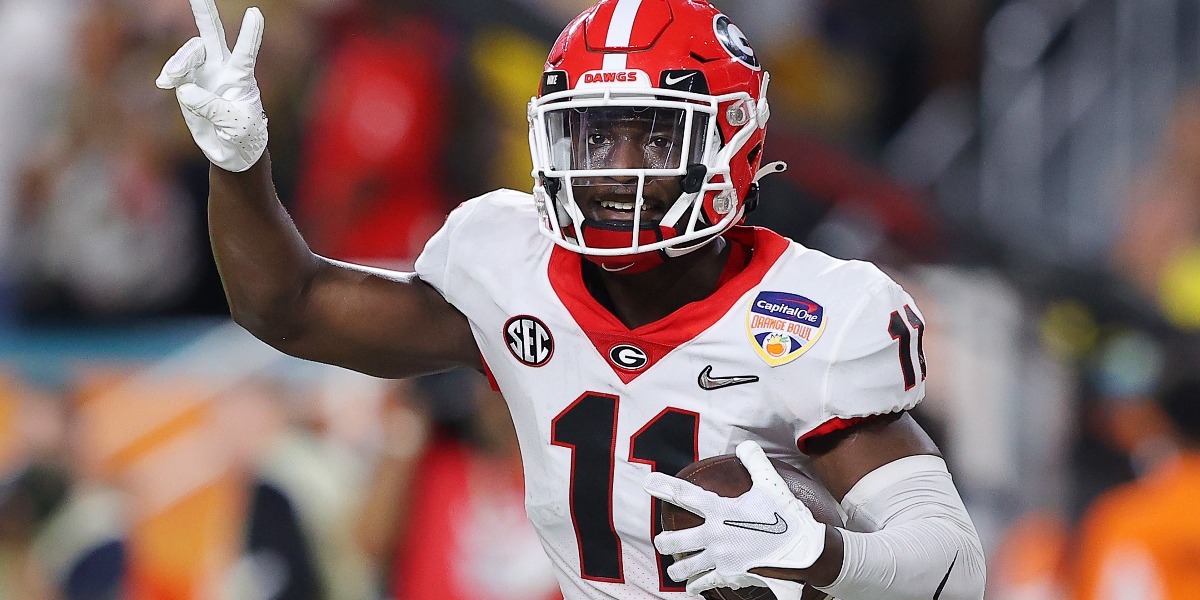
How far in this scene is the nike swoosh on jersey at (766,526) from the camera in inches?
63.3

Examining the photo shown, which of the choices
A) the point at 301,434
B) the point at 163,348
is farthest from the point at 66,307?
the point at 301,434

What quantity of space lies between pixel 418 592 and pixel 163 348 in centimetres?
103

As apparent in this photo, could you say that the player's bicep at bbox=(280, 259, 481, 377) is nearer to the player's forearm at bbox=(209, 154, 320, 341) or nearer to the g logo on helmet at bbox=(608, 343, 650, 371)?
the player's forearm at bbox=(209, 154, 320, 341)

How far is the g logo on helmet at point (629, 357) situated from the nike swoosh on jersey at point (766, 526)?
40cm

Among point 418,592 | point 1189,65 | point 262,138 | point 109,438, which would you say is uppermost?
point 262,138

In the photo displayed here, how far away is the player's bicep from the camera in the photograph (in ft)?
6.82

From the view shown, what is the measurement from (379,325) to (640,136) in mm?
508

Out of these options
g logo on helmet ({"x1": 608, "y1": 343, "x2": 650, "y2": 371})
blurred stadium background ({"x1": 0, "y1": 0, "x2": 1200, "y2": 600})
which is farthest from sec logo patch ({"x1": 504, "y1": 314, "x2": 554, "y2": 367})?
blurred stadium background ({"x1": 0, "y1": 0, "x2": 1200, "y2": 600})

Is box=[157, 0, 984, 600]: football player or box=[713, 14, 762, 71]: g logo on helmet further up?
box=[713, 14, 762, 71]: g logo on helmet

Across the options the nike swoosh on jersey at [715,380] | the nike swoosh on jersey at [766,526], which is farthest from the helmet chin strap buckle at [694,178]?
the nike swoosh on jersey at [766,526]

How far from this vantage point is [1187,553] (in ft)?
12.0

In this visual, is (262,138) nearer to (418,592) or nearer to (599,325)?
(599,325)

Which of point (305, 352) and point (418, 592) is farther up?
point (305, 352)

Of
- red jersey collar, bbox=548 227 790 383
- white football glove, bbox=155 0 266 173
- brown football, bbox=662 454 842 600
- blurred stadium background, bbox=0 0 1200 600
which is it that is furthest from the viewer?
blurred stadium background, bbox=0 0 1200 600
